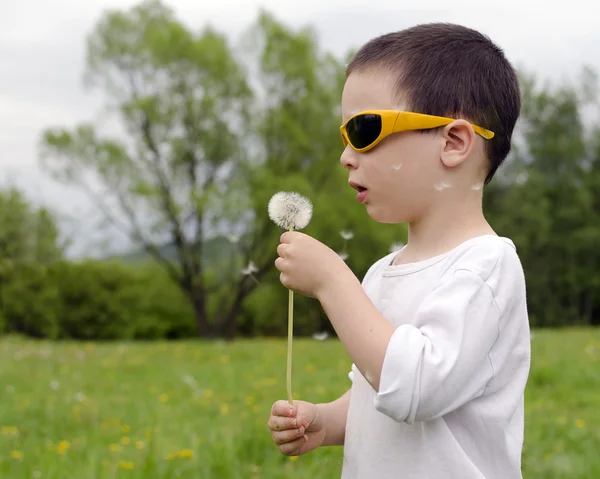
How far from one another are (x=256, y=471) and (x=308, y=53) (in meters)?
19.7

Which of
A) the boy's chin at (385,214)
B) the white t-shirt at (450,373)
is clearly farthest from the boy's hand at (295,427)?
the boy's chin at (385,214)

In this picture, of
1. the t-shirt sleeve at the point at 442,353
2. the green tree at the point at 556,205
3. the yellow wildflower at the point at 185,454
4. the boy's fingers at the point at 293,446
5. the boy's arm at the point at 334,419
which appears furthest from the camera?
the green tree at the point at 556,205

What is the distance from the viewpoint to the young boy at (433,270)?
1337 millimetres

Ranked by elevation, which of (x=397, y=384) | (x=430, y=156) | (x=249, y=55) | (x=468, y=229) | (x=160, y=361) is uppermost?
(x=249, y=55)

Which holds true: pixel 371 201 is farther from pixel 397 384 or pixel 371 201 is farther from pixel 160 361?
pixel 160 361

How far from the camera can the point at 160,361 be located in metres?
9.30

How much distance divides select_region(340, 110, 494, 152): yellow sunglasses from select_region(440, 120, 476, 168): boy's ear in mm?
19

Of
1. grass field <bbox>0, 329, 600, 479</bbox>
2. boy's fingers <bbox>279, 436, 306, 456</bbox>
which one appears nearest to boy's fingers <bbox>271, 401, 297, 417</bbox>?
boy's fingers <bbox>279, 436, 306, 456</bbox>

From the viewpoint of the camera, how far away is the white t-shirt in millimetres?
1304

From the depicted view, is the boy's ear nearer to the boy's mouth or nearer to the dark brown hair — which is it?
the dark brown hair

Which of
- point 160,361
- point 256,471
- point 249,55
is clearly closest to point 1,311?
point 249,55

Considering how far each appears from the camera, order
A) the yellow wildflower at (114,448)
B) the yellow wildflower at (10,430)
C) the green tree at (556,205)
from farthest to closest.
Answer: the green tree at (556,205), the yellow wildflower at (10,430), the yellow wildflower at (114,448)

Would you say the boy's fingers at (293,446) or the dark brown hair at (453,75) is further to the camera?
the boy's fingers at (293,446)

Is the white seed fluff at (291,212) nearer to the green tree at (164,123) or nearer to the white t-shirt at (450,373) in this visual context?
the white t-shirt at (450,373)
